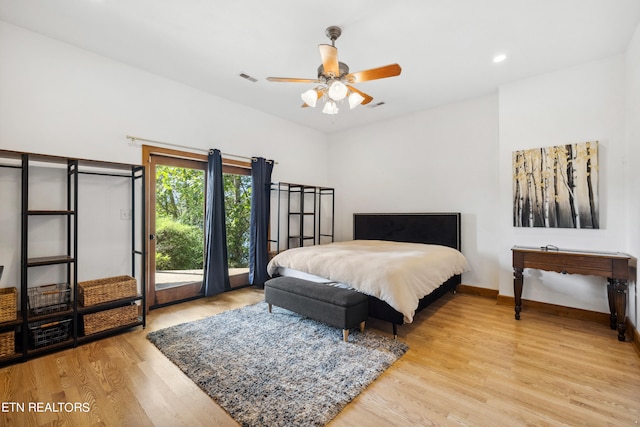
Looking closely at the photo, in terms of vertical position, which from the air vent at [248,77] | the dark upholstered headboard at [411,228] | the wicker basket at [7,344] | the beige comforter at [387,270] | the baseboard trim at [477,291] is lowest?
the baseboard trim at [477,291]

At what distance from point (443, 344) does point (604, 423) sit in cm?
111

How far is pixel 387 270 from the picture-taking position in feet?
8.92

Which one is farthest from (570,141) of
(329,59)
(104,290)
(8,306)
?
(8,306)

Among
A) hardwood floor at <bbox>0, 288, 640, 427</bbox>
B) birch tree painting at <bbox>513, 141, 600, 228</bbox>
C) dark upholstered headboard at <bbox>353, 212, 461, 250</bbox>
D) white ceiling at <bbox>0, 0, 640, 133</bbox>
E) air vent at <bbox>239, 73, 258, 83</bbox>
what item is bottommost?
hardwood floor at <bbox>0, 288, 640, 427</bbox>

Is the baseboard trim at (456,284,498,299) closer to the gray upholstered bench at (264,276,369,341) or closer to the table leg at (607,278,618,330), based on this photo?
the table leg at (607,278,618,330)

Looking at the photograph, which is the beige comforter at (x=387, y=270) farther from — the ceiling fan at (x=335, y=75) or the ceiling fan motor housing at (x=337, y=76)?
the ceiling fan motor housing at (x=337, y=76)

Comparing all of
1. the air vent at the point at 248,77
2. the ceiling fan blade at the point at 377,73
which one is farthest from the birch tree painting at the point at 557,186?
the air vent at the point at 248,77

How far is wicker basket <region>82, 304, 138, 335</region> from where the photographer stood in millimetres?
2701

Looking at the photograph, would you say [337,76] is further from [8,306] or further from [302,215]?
[8,306]

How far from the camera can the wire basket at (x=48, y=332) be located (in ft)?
8.02

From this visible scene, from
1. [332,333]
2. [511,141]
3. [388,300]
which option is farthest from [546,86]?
[332,333]

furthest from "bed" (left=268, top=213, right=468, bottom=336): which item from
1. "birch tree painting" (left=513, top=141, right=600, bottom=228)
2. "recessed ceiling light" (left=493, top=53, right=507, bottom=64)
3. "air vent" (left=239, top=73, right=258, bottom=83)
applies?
"air vent" (left=239, top=73, right=258, bottom=83)

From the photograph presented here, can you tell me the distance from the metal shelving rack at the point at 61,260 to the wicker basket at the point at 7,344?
0.03 meters

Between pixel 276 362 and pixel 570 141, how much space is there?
3954mm
